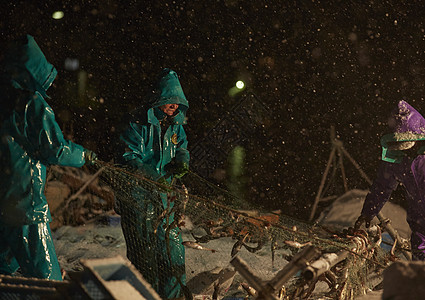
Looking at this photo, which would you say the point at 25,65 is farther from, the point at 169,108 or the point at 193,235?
the point at 193,235

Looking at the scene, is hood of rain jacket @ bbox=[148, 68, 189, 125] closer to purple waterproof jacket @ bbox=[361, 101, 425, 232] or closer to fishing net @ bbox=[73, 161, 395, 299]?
fishing net @ bbox=[73, 161, 395, 299]

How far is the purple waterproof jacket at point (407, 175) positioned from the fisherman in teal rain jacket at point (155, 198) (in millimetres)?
2108

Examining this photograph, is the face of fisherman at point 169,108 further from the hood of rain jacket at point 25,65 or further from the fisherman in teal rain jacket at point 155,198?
the hood of rain jacket at point 25,65

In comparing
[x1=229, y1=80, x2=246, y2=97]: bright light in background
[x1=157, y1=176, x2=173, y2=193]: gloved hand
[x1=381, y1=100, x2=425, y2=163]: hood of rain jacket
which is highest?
[x1=381, y1=100, x2=425, y2=163]: hood of rain jacket

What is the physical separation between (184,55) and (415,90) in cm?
563

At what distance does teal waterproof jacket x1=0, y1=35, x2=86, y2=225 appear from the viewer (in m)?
3.04

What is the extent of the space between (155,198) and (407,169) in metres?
2.73

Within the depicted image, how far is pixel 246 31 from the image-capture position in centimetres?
1040

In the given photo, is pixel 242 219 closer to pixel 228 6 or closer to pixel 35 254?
pixel 35 254

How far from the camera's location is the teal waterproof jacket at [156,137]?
412cm

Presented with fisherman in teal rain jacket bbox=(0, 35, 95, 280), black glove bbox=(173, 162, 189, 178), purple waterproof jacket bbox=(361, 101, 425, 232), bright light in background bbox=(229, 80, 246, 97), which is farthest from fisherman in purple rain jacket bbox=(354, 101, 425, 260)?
bright light in background bbox=(229, 80, 246, 97)

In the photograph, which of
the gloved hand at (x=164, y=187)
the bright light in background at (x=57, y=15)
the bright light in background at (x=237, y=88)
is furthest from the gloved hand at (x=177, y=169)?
the bright light in background at (x=57, y=15)

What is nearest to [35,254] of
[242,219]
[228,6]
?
[242,219]

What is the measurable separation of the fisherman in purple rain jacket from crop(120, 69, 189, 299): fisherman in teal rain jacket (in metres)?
1.95
